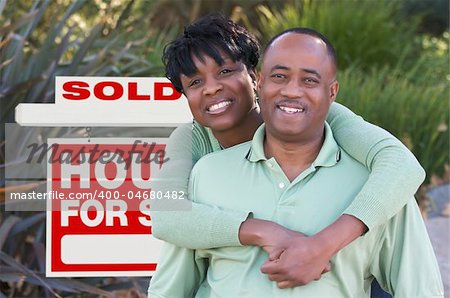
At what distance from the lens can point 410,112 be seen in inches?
277

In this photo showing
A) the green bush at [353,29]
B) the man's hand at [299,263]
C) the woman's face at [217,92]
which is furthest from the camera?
the green bush at [353,29]

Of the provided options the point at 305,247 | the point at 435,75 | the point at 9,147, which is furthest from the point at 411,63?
the point at 305,247

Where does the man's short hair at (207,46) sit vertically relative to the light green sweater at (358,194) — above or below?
above

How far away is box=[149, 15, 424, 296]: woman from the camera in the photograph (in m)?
2.50

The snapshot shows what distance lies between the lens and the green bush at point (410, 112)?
686 centimetres

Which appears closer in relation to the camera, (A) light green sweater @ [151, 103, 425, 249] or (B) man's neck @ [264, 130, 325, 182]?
(A) light green sweater @ [151, 103, 425, 249]

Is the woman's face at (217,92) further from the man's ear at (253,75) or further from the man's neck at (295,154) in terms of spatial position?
the man's neck at (295,154)

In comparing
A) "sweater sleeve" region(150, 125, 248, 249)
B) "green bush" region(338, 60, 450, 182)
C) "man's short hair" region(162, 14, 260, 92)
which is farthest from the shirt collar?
"green bush" region(338, 60, 450, 182)

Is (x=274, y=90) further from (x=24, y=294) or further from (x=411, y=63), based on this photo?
(x=411, y=63)

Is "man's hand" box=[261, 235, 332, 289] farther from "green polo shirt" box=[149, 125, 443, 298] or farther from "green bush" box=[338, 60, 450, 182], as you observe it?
"green bush" box=[338, 60, 450, 182]

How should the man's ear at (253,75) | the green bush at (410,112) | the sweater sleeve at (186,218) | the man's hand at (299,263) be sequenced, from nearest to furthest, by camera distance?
Answer: the man's hand at (299,263), the sweater sleeve at (186,218), the man's ear at (253,75), the green bush at (410,112)

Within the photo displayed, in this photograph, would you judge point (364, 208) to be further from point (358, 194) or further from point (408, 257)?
point (408, 257)

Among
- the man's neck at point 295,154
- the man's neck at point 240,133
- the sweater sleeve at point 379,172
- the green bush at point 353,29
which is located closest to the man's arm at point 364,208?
the sweater sleeve at point 379,172

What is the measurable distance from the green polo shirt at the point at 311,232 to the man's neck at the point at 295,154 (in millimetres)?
30
